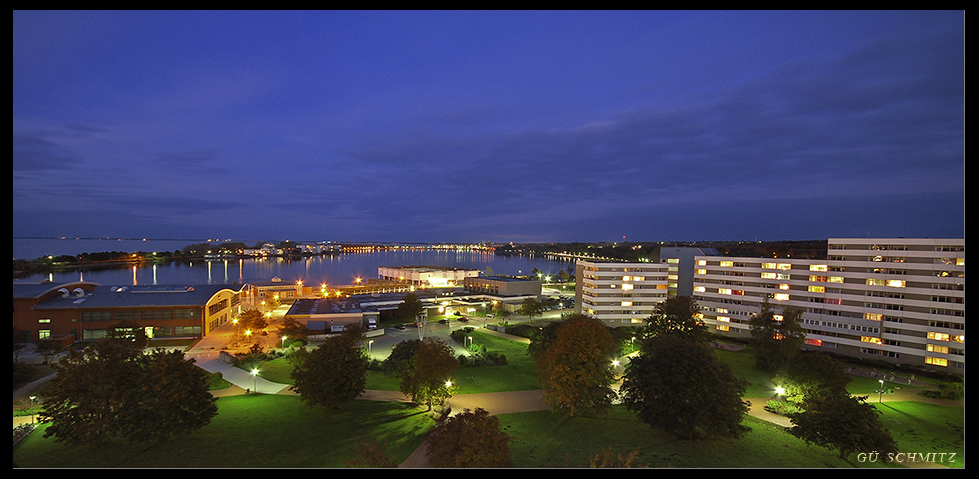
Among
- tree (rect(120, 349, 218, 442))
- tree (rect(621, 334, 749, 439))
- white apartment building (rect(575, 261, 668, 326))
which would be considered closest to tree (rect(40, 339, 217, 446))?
tree (rect(120, 349, 218, 442))

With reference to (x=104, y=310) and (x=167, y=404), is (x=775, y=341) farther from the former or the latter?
(x=104, y=310)

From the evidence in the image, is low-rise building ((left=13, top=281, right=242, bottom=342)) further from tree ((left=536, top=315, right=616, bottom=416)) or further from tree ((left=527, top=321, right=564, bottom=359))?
tree ((left=536, top=315, right=616, bottom=416))

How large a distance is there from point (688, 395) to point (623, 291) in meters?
25.3

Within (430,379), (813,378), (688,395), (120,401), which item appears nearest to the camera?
(120,401)

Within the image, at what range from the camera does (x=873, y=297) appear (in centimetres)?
2823

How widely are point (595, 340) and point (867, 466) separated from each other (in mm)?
9298

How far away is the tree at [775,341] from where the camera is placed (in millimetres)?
23531

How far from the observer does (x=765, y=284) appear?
112 ft

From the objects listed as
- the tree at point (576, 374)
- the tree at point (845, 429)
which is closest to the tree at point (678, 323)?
the tree at point (576, 374)

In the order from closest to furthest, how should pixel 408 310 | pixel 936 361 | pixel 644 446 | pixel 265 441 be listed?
pixel 265 441
pixel 644 446
pixel 936 361
pixel 408 310

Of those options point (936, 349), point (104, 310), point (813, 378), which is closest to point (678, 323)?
point (813, 378)

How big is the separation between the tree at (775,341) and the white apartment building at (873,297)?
5.54 metres
